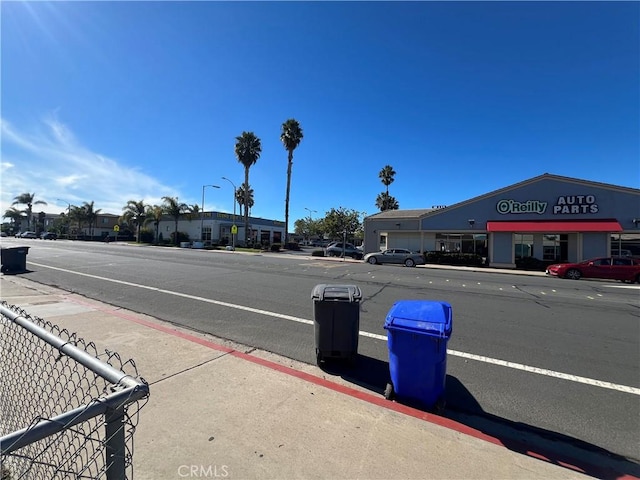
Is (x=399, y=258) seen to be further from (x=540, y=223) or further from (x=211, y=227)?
(x=211, y=227)

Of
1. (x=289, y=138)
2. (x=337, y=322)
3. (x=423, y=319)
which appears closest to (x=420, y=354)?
(x=423, y=319)

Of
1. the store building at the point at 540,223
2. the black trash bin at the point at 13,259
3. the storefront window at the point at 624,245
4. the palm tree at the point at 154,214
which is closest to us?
the black trash bin at the point at 13,259

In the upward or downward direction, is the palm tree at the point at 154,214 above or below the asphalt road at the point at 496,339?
above

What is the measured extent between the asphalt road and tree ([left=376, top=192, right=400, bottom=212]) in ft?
172

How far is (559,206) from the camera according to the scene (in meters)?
25.5

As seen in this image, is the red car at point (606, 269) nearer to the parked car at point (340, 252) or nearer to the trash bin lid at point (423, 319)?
the parked car at point (340, 252)

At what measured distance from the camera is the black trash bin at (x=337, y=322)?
4543 mm

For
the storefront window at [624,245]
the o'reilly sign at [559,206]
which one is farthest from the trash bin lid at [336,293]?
the storefront window at [624,245]

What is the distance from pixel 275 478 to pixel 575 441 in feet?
9.45

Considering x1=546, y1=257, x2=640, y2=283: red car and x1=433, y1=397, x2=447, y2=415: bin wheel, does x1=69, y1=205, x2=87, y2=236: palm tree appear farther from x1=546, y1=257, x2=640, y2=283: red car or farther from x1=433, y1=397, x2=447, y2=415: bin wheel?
A: x1=433, y1=397, x2=447, y2=415: bin wheel

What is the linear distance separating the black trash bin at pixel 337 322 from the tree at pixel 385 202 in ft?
204

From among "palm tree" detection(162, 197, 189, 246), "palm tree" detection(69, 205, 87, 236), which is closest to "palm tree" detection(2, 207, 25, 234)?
"palm tree" detection(69, 205, 87, 236)

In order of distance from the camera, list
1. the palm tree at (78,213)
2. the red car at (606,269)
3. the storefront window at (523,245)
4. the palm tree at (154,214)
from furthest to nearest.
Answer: the palm tree at (78,213) < the palm tree at (154,214) < the storefront window at (523,245) < the red car at (606,269)

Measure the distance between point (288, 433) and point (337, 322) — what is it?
5.54 feet
